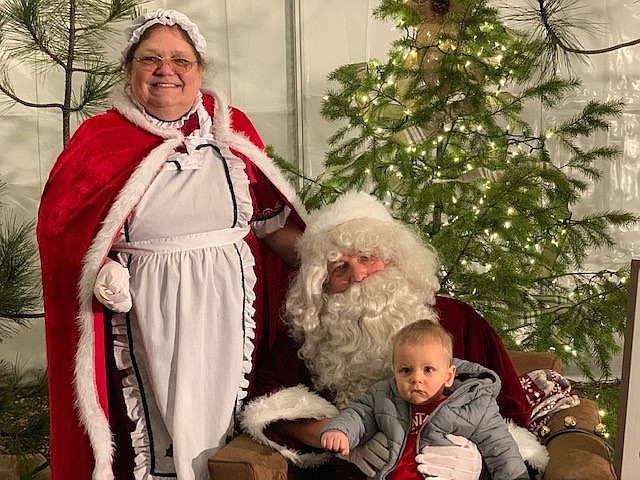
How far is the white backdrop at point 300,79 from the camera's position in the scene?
505 cm

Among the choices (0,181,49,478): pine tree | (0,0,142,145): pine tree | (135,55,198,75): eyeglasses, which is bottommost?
(0,181,49,478): pine tree


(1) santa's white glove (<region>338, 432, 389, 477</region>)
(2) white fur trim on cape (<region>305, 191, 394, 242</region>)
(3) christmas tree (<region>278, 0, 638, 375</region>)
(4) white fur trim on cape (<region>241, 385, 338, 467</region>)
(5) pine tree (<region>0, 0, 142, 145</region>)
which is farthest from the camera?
(5) pine tree (<region>0, 0, 142, 145</region>)

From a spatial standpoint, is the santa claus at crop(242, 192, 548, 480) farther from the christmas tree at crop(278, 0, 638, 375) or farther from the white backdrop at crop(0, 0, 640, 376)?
the white backdrop at crop(0, 0, 640, 376)

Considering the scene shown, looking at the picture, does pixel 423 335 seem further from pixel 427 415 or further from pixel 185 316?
pixel 185 316

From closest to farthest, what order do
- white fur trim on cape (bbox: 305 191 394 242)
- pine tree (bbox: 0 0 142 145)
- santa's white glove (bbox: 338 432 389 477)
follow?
santa's white glove (bbox: 338 432 389 477)
white fur trim on cape (bbox: 305 191 394 242)
pine tree (bbox: 0 0 142 145)

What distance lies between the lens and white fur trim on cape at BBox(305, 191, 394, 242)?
2.74 metres

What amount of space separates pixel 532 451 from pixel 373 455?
47cm

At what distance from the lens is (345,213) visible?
275 centimetres

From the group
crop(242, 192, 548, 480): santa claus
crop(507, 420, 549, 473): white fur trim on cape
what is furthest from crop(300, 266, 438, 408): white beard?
crop(507, 420, 549, 473): white fur trim on cape

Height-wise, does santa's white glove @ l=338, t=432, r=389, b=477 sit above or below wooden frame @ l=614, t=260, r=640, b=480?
below

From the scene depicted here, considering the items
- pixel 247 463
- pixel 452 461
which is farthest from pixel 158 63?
pixel 452 461

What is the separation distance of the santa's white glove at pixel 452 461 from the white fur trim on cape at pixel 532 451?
0.65 feet

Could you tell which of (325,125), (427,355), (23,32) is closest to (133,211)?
(427,355)

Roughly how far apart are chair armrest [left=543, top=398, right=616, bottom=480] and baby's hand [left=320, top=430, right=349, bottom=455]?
0.56 meters
